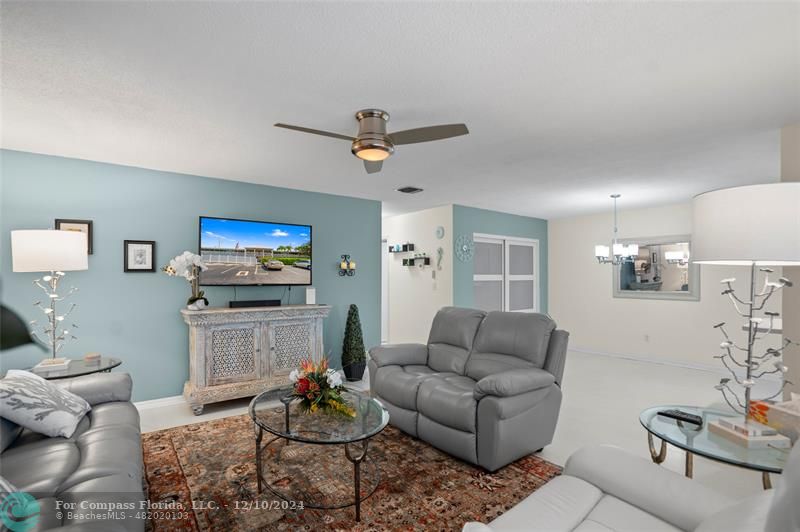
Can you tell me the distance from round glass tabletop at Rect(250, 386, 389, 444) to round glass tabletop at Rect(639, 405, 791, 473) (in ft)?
4.69

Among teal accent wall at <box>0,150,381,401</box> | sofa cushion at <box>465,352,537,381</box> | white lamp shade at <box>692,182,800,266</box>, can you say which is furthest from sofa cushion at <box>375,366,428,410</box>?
white lamp shade at <box>692,182,800,266</box>

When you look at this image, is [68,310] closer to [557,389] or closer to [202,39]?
[202,39]

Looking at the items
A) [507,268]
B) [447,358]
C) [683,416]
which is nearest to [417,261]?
[507,268]

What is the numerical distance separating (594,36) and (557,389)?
2.24 m

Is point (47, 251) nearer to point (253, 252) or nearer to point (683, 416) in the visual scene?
point (253, 252)

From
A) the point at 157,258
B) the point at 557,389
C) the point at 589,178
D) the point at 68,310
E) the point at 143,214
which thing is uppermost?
the point at 589,178

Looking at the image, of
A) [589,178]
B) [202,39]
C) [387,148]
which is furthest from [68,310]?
[589,178]

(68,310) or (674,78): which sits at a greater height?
(674,78)

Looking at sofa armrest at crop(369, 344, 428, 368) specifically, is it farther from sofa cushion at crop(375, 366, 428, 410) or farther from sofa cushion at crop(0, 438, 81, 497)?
sofa cushion at crop(0, 438, 81, 497)

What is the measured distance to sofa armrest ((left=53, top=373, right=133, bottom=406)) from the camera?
2512 mm

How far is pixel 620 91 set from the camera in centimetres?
237

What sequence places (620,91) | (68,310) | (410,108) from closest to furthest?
(620,91) → (410,108) → (68,310)

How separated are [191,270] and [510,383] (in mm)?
3108

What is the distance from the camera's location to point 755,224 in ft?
5.60
